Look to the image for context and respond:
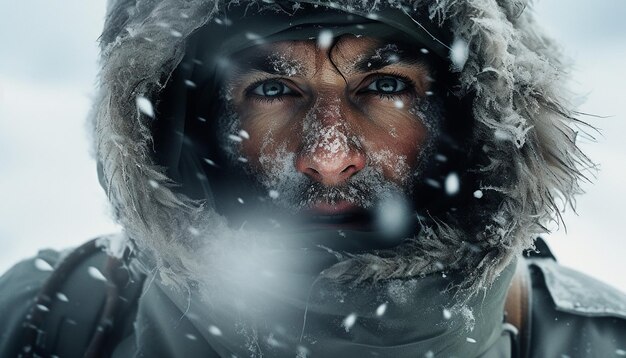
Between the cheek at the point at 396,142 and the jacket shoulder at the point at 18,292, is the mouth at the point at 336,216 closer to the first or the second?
the cheek at the point at 396,142

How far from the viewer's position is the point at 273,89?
72.4 inches

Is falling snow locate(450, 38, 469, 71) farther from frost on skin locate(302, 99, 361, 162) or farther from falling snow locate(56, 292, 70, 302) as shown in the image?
falling snow locate(56, 292, 70, 302)

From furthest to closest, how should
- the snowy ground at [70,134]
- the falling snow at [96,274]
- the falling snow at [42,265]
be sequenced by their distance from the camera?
the snowy ground at [70,134] < the falling snow at [42,265] < the falling snow at [96,274]

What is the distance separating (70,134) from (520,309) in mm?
6895

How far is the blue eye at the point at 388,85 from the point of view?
1798mm

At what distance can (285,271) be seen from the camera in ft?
5.16

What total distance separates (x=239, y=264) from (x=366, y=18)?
30.4 inches

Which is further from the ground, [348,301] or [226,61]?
[226,61]

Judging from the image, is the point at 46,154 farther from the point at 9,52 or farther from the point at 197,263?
the point at 197,263

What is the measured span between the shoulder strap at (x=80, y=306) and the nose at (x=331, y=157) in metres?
0.78

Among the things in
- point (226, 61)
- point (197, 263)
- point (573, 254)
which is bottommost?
point (573, 254)

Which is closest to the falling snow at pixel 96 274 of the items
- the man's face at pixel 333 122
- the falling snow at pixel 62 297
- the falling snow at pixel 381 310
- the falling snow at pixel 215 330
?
the falling snow at pixel 62 297

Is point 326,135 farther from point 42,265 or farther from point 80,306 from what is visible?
point 42,265

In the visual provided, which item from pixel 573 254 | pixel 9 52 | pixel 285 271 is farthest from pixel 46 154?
pixel 285 271
